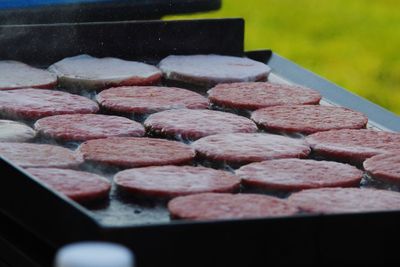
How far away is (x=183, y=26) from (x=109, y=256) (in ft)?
9.80

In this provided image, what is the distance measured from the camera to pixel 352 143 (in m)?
3.34

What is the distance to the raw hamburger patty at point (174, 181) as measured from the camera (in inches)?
109

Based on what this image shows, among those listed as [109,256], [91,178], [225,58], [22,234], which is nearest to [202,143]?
[91,178]

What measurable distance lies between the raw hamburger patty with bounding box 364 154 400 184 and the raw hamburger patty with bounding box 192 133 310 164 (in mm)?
219

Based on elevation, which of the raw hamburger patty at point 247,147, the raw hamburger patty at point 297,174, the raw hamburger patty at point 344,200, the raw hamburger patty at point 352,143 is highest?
the raw hamburger patty at point 344,200

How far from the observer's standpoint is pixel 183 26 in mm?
4574

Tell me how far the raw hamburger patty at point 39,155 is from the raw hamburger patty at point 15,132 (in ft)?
0.35

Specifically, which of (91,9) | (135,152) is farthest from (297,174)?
(91,9)

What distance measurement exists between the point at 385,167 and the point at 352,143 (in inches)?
11.1

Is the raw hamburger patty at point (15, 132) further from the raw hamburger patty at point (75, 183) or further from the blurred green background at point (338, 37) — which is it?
the blurred green background at point (338, 37)

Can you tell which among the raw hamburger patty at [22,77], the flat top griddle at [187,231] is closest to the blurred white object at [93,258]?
the flat top griddle at [187,231]

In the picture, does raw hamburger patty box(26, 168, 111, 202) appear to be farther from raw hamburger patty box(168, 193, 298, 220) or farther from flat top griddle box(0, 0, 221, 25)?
flat top griddle box(0, 0, 221, 25)

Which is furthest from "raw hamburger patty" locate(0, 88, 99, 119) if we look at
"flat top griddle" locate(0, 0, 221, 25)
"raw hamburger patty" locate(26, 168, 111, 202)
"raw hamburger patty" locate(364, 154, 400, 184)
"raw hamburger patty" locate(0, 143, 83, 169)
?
"raw hamburger patty" locate(364, 154, 400, 184)

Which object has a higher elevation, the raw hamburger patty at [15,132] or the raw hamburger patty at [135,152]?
the raw hamburger patty at [135,152]
